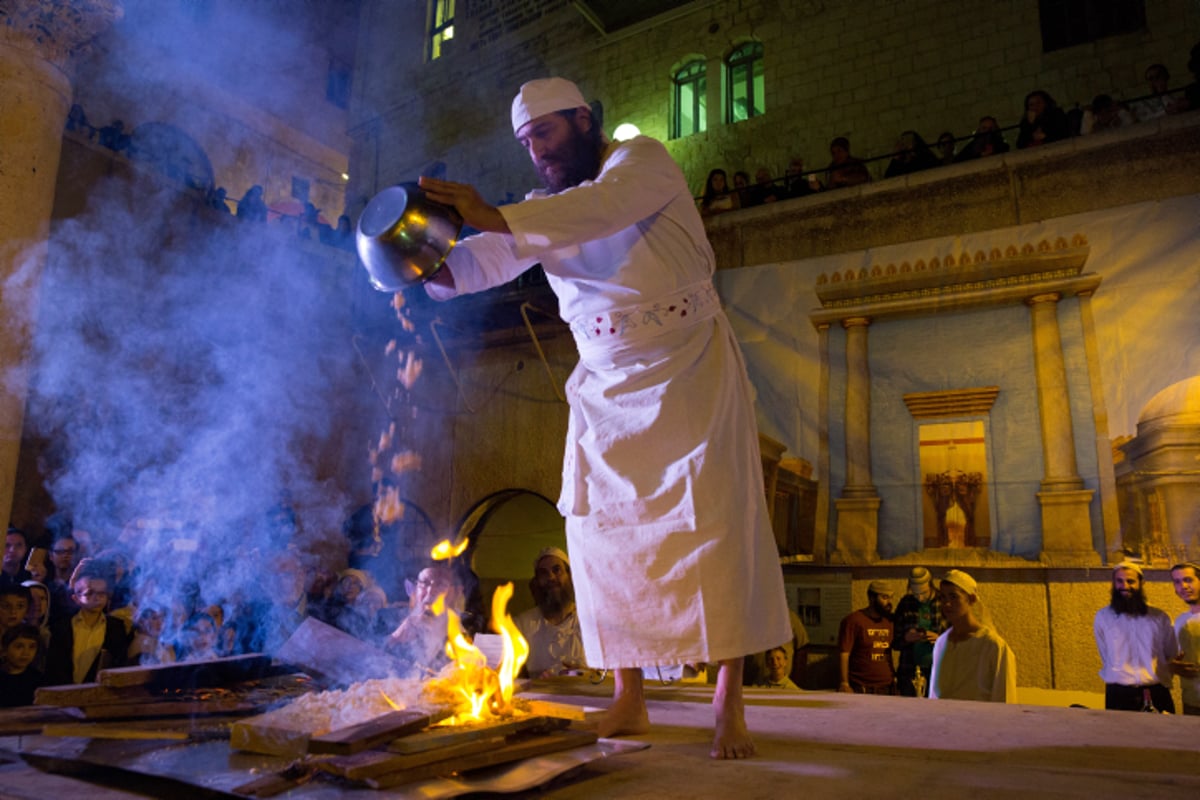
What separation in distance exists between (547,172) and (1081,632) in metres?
6.78

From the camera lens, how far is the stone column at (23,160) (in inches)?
148

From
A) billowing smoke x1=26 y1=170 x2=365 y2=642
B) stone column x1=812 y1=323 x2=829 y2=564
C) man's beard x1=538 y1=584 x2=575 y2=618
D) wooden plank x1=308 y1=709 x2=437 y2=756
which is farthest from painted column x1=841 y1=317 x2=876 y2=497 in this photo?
wooden plank x1=308 y1=709 x2=437 y2=756

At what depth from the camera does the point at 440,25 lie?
51.9 feet

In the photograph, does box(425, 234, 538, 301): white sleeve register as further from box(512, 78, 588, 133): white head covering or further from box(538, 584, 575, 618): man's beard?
box(538, 584, 575, 618): man's beard

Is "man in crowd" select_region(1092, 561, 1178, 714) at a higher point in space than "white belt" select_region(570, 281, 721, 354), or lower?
lower

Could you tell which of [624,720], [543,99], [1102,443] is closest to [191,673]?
[624,720]

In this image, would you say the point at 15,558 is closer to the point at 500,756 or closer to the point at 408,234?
the point at 408,234

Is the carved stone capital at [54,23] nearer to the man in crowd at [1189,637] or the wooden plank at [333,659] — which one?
the wooden plank at [333,659]

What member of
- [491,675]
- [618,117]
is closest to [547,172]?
[491,675]

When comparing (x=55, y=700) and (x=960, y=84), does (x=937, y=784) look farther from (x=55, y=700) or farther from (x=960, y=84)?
(x=960, y=84)

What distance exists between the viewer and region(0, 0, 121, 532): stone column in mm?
3762

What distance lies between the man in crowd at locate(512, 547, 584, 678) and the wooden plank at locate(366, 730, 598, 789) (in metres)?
3.83

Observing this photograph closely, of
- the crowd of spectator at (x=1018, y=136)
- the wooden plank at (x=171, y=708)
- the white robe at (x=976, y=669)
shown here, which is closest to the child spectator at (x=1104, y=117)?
the crowd of spectator at (x=1018, y=136)

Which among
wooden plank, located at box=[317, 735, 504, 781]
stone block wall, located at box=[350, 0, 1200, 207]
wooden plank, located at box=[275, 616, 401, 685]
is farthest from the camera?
stone block wall, located at box=[350, 0, 1200, 207]
